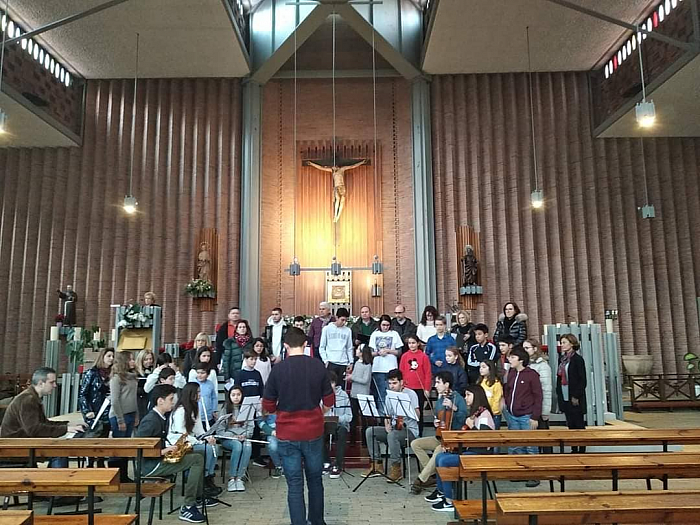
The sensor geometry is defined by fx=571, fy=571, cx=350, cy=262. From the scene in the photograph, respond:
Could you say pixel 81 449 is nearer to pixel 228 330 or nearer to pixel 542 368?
pixel 228 330

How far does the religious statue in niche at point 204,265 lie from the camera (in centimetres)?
1209

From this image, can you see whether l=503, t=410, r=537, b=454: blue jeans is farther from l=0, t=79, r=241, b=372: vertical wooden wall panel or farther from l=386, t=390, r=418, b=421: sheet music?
l=0, t=79, r=241, b=372: vertical wooden wall panel

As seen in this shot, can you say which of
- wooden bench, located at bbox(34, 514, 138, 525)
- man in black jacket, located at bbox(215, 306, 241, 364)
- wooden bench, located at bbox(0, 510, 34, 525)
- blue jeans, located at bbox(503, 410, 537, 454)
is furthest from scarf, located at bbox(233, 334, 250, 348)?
wooden bench, located at bbox(0, 510, 34, 525)

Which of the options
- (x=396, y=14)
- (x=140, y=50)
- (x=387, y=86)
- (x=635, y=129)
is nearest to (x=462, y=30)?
(x=396, y=14)

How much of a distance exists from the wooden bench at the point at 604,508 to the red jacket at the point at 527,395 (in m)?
3.27

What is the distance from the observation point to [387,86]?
13.6 meters

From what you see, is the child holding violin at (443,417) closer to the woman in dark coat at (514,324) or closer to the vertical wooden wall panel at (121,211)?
Result: the woman in dark coat at (514,324)

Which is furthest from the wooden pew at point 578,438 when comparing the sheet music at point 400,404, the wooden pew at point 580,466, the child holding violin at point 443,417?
the sheet music at point 400,404

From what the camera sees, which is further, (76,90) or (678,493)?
(76,90)

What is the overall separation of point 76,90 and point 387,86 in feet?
23.1

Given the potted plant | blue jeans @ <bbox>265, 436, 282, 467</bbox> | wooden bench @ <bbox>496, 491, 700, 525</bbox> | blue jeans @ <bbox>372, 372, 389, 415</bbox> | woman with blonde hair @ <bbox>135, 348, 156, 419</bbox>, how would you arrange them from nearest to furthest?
wooden bench @ <bbox>496, 491, 700, 525</bbox> < blue jeans @ <bbox>265, 436, 282, 467</bbox> < woman with blonde hair @ <bbox>135, 348, 156, 419</bbox> < blue jeans @ <bbox>372, 372, 389, 415</bbox> < the potted plant

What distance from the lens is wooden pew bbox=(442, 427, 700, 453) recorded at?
415 centimetres

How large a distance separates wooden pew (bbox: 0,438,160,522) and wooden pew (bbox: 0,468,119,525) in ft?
2.25

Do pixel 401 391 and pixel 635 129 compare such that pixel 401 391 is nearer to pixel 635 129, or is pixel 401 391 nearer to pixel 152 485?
pixel 152 485
